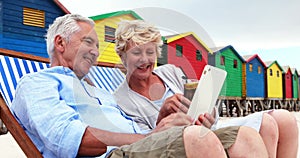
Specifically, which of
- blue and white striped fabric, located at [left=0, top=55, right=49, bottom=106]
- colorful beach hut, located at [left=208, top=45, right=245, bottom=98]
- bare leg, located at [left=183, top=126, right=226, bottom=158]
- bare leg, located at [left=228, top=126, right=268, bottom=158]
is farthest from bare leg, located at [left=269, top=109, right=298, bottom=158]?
colorful beach hut, located at [left=208, top=45, right=245, bottom=98]

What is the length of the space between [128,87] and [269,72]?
1644 centimetres

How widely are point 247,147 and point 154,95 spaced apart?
54cm

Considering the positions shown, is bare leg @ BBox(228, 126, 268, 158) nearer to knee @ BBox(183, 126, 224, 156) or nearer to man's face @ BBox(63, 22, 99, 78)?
knee @ BBox(183, 126, 224, 156)

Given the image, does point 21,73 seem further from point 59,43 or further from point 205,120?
point 205,120

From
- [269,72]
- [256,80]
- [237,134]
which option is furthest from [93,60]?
[269,72]

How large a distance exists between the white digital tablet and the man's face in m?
0.37

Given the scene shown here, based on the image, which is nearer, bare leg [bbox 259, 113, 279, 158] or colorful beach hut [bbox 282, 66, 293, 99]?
bare leg [bbox 259, 113, 279, 158]

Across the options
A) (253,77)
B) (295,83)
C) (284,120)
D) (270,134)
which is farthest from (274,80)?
(270,134)

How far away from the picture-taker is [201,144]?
0.87m

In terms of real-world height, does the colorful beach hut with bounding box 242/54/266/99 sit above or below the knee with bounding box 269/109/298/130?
below

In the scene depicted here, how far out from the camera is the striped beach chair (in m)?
1.16

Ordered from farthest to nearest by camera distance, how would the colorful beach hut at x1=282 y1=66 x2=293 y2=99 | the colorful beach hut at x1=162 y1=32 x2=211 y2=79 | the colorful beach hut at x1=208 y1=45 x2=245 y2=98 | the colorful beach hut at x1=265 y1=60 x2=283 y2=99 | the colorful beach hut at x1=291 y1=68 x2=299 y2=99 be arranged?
the colorful beach hut at x1=291 y1=68 x2=299 y2=99 < the colorful beach hut at x1=282 y1=66 x2=293 y2=99 < the colorful beach hut at x1=265 y1=60 x2=283 y2=99 < the colorful beach hut at x1=208 y1=45 x2=245 y2=98 < the colorful beach hut at x1=162 y1=32 x2=211 y2=79

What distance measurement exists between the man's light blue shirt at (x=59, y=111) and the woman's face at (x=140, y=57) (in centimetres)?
18

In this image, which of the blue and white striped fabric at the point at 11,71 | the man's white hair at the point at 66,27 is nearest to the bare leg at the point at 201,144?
the man's white hair at the point at 66,27
